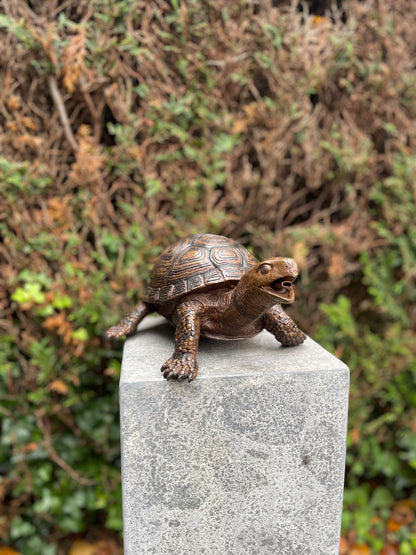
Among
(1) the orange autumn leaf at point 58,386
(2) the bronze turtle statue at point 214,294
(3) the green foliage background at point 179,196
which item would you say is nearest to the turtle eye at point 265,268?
(2) the bronze turtle statue at point 214,294

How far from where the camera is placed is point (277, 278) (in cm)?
114

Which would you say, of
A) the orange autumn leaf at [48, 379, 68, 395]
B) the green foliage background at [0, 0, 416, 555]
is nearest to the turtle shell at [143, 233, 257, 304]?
the green foliage background at [0, 0, 416, 555]

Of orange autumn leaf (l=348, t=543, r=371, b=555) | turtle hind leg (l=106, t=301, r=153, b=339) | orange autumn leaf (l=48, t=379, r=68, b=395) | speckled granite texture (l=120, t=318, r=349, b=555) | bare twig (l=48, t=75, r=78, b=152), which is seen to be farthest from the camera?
orange autumn leaf (l=348, t=543, r=371, b=555)

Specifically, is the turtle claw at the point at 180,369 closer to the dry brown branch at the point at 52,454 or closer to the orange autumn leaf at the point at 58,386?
the orange autumn leaf at the point at 58,386

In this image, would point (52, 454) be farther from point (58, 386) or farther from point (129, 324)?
point (129, 324)

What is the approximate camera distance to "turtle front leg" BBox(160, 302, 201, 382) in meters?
1.19

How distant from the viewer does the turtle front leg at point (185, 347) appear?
3.91 feet

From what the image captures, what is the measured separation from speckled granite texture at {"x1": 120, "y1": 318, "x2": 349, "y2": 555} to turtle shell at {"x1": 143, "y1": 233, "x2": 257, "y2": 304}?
0.78 feet

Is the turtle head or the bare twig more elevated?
the bare twig

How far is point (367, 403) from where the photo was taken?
2.76 metres

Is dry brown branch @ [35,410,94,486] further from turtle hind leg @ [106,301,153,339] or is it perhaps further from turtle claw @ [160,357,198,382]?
turtle claw @ [160,357,198,382]

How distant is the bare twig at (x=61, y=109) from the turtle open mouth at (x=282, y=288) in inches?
67.0

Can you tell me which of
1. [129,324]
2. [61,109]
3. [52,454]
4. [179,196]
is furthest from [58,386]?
[61,109]

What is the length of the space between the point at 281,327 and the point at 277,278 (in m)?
0.34
